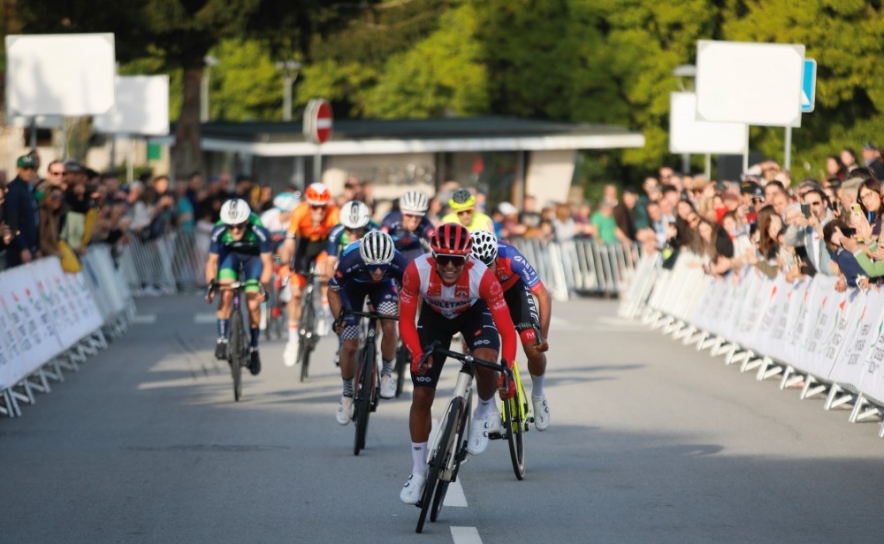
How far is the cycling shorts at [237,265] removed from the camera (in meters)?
15.9

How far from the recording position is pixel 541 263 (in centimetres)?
3198

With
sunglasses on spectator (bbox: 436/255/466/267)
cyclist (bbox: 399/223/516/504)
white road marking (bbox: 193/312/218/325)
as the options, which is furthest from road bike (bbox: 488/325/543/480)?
white road marking (bbox: 193/312/218/325)

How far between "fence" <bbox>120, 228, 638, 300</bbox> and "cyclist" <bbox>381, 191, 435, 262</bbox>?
14058 mm

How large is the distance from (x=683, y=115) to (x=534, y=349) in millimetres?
17677

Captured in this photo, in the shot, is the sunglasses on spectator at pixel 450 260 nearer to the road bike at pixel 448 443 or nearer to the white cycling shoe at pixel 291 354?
the road bike at pixel 448 443

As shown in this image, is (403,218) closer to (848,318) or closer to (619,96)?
(848,318)

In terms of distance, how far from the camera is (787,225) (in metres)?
17.7

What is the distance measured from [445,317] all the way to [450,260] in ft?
2.99

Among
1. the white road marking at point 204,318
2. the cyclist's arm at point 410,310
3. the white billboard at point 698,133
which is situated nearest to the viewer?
the cyclist's arm at point 410,310

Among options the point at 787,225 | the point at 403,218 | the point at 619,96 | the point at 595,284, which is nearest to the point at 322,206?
the point at 403,218

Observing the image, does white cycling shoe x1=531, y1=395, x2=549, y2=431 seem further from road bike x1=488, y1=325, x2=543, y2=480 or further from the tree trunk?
the tree trunk

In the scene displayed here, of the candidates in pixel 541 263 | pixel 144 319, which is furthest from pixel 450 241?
pixel 541 263

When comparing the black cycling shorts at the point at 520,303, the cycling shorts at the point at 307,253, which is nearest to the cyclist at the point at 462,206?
the black cycling shorts at the point at 520,303

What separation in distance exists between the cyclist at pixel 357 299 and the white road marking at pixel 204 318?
439 inches
